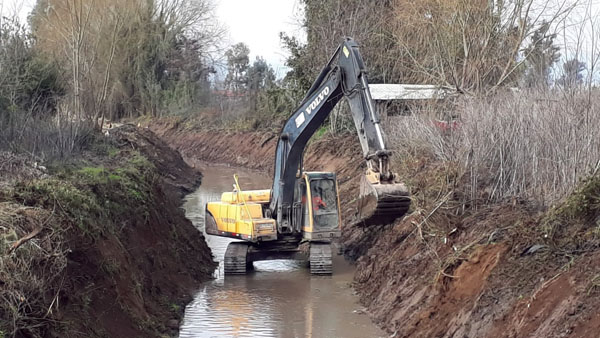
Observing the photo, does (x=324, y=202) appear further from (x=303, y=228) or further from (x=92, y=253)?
(x=92, y=253)

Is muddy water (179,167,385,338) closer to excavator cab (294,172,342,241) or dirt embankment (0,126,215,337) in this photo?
dirt embankment (0,126,215,337)

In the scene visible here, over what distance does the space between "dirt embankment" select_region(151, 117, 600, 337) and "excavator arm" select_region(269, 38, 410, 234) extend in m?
1.19

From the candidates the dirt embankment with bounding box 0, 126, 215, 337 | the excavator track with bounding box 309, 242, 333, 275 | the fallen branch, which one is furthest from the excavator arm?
the fallen branch

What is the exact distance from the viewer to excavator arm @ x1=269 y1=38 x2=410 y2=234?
11.3 m

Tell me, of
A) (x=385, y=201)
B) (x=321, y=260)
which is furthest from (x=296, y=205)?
(x=385, y=201)

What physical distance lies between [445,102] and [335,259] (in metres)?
4.48

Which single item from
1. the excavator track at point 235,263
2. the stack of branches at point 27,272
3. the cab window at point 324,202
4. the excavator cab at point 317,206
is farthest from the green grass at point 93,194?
the cab window at point 324,202

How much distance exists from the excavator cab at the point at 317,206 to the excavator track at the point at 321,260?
293mm

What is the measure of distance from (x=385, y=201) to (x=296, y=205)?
4.40 m

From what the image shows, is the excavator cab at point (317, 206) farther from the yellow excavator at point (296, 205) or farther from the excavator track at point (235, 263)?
the excavator track at point (235, 263)

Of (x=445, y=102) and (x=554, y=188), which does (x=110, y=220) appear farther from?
(x=445, y=102)

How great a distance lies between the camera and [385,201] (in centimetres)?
1116

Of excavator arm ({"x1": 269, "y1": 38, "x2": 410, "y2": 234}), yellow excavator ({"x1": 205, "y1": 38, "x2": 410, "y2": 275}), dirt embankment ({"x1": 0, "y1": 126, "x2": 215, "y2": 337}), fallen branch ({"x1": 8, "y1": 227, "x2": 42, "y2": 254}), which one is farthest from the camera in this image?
yellow excavator ({"x1": 205, "y1": 38, "x2": 410, "y2": 275})

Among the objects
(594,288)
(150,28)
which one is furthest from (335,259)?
(150,28)
